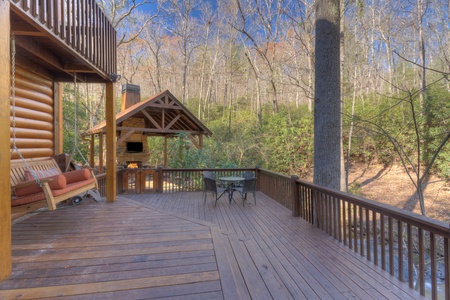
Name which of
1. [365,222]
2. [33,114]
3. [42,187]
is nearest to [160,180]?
[33,114]

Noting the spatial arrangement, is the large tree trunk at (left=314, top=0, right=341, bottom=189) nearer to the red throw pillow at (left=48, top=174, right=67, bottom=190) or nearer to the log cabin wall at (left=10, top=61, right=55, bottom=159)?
the red throw pillow at (left=48, top=174, right=67, bottom=190)

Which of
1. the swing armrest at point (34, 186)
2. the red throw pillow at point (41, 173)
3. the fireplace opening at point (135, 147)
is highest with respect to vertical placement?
the fireplace opening at point (135, 147)

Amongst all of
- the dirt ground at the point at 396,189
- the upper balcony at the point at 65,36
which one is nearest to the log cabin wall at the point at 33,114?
the upper balcony at the point at 65,36

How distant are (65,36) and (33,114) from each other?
88.3 inches

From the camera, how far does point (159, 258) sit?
8.06ft

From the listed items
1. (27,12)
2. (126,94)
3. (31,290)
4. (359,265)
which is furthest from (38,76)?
(126,94)

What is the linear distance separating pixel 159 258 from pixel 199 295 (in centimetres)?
76

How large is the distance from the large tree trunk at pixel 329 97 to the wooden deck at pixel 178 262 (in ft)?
3.58

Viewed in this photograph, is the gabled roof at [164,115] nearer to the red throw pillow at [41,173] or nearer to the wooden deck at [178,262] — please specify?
the red throw pillow at [41,173]

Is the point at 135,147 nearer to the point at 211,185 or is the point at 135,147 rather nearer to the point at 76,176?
the point at 211,185

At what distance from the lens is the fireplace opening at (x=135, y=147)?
457 inches

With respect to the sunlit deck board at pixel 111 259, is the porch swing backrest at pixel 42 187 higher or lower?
higher

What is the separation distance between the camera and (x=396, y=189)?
938cm

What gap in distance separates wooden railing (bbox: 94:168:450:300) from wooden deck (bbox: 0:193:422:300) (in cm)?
18
